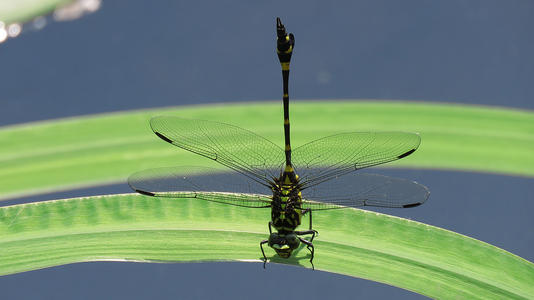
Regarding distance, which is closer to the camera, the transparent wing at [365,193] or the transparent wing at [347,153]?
the transparent wing at [365,193]

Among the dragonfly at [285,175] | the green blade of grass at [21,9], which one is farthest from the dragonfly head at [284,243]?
the green blade of grass at [21,9]

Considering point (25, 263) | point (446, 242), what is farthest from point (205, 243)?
point (446, 242)

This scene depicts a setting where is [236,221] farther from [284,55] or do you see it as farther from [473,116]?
[473,116]

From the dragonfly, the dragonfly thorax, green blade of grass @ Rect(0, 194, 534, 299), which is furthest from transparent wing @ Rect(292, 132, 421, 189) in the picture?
green blade of grass @ Rect(0, 194, 534, 299)

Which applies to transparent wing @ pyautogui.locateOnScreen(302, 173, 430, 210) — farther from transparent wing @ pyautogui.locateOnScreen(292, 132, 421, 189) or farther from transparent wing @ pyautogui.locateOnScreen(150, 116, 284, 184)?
transparent wing @ pyautogui.locateOnScreen(150, 116, 284, 184)

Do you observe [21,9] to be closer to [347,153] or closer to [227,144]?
[227,144]

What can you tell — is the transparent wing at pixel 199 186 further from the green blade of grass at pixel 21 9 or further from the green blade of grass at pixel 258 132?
the green blade of grass at pixel 21 9
